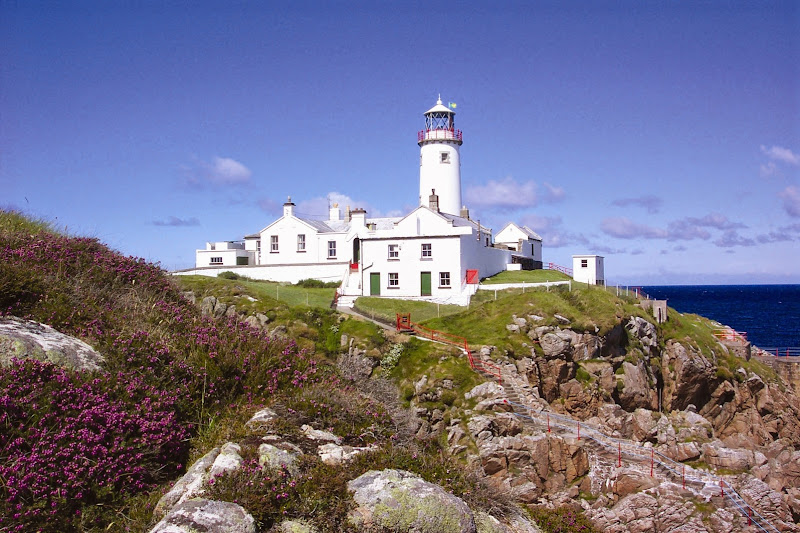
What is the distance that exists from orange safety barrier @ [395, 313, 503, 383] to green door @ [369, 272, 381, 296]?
8414 millimetres

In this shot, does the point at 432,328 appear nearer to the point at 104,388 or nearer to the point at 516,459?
the point at 516,459

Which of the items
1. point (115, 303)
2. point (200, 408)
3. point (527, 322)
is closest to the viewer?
point (200, 408)

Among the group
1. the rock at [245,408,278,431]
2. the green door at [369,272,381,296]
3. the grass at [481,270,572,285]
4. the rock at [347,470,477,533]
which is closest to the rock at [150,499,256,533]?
the rock at [347,470,477,533]

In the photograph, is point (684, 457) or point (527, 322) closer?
point (684, 457)

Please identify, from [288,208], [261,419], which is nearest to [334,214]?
[288,208]

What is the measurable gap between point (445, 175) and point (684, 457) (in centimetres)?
3442

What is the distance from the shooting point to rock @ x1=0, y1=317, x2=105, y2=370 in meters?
8.16

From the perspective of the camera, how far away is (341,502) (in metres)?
7.25

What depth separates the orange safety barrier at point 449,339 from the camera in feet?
95.3

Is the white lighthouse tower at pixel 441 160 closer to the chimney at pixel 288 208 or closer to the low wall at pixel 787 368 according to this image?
the chimney at pixel 288 208

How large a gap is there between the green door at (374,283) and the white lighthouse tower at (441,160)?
15.1m

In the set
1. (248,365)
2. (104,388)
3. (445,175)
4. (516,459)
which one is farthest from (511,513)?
(445,175)

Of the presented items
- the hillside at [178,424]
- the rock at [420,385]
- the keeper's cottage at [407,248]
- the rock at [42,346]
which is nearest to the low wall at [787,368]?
the keeper's cottage at [407,248]

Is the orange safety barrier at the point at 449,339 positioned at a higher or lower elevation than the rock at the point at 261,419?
lower
